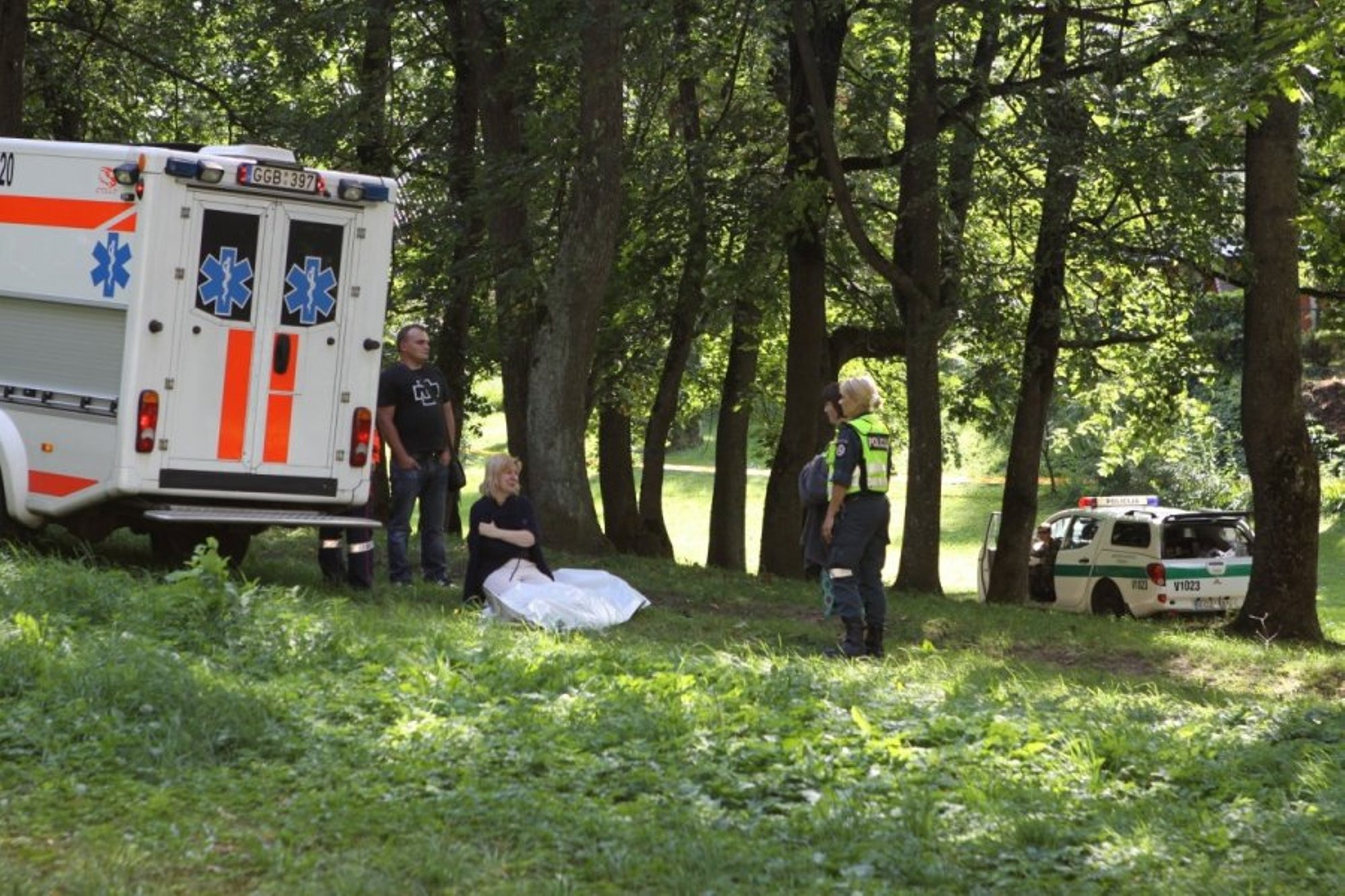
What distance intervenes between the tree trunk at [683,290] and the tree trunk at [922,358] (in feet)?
7.86

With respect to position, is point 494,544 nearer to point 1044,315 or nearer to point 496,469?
A: point 496,469

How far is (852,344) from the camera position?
25.5 meters

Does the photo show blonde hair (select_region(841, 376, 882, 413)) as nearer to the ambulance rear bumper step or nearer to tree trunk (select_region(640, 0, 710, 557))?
the ambulance rear bumper step

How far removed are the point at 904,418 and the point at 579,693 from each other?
26353mm

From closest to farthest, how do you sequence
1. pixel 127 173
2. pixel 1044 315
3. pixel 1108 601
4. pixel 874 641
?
1. pixel 874 641
2. pixel 127 173
3. pixel 1044 315
4. pixel 1108 601

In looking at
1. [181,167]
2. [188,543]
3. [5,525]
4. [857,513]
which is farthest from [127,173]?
[857,513]

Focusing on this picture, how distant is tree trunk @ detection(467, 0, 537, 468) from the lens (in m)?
19.7

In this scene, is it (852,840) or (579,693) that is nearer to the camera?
(852,840)

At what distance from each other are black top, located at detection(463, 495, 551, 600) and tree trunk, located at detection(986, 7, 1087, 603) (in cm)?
849

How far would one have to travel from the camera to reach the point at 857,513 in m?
11.6

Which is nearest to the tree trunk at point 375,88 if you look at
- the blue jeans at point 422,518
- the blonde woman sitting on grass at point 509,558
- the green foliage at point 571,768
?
the blue jeans at point 422,518

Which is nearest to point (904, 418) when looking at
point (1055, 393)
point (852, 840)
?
point (1055, 393)

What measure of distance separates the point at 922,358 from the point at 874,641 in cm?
927

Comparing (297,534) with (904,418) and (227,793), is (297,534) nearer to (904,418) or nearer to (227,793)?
(227,793)
